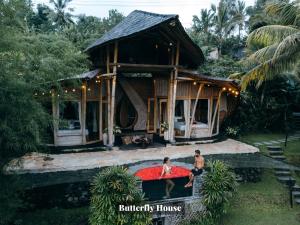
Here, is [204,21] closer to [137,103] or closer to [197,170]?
[137,103]

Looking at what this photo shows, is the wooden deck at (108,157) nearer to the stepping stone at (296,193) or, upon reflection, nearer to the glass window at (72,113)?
the glass window at (72,113)

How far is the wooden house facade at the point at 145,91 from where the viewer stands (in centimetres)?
1398

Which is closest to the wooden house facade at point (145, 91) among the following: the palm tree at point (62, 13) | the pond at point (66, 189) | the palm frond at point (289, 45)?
the pond at point (66, 189)

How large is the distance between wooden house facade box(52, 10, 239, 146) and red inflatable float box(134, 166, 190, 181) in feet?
15.0

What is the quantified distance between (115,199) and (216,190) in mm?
3269

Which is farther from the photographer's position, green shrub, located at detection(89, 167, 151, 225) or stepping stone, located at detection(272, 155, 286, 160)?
stepping stone, located at detection(272, 155, 286, 160)

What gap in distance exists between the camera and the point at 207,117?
55.3ft

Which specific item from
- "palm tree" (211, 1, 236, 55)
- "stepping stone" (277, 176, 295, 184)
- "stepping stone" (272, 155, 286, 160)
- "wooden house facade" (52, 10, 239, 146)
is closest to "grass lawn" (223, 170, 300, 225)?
"stepping stone" (277, 176, 295, 184)

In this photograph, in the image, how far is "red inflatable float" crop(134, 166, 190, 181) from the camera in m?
9.64

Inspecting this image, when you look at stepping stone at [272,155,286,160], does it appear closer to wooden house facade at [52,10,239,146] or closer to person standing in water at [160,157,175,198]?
wooden house facade at [52,10,239,146]

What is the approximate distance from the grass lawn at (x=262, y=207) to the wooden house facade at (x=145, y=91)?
173 inches

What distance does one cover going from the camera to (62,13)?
128ft

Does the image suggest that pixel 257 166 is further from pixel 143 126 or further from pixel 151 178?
pixel 143 126

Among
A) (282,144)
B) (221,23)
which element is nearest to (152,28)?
(282,144)
